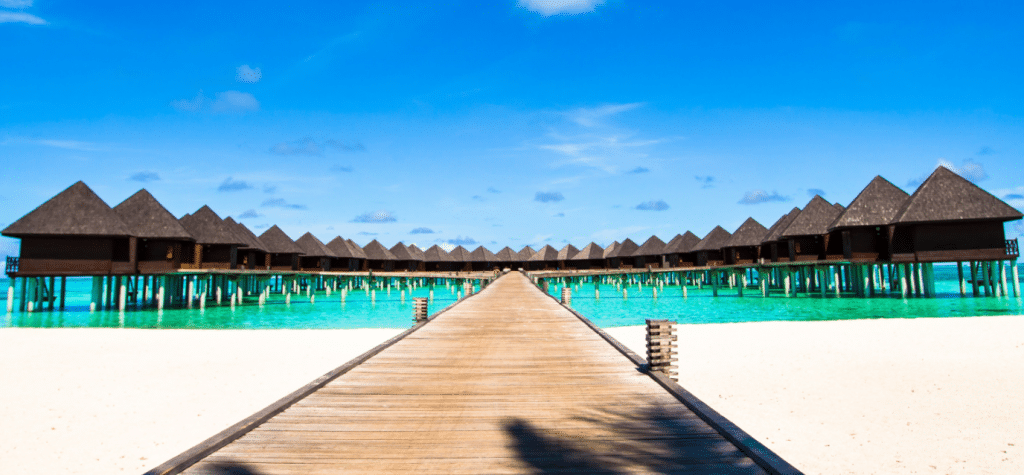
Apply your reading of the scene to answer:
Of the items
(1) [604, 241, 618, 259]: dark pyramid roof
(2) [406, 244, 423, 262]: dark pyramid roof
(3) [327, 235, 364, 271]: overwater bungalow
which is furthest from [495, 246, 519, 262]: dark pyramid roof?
(3) [327, 235, 364, 271]: overwater bungalow

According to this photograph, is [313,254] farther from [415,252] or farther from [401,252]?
[415,252]

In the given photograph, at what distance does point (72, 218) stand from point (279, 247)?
20.1 meters

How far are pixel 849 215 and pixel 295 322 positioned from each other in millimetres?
30851

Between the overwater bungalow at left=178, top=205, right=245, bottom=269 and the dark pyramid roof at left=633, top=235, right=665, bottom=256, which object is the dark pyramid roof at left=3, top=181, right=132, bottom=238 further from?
the dark pyramid roof at left=633, top=235, right=665, bottom=256

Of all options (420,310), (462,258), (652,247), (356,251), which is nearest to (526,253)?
(462,258)

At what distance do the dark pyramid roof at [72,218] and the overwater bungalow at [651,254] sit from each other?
48631 millimetres

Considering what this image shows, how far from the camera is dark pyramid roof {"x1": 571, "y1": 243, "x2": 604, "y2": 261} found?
69037 millimetres

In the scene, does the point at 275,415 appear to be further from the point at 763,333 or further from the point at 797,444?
the point at 763,333

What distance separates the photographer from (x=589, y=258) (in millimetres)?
69062

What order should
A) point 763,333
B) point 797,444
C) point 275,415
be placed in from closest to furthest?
point 275,415 → point 797,444 → point 763,333

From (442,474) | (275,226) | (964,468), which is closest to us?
(442,474)

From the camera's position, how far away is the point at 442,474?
3.58 metres

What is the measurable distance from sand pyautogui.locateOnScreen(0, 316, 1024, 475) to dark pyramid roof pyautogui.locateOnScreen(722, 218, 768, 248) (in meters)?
28.3

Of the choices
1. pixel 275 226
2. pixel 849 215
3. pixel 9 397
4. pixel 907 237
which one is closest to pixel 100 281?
pixel 275 226
